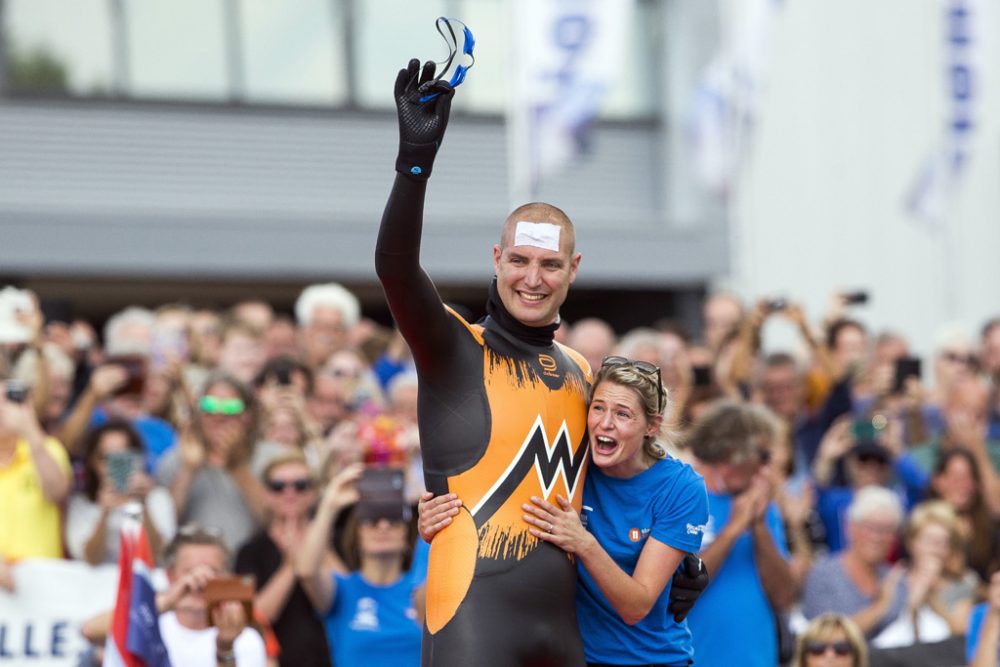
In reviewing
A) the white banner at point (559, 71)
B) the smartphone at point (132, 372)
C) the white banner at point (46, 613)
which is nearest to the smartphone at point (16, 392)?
the white banner at point (46, 613)

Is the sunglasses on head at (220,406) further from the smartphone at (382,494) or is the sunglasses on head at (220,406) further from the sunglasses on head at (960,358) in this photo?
the sunglasses on head at (960,358)

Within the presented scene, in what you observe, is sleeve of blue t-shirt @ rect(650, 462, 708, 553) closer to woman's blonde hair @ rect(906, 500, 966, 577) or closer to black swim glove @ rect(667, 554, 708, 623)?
black swim glove @ rect(667, 554, 708, 623)

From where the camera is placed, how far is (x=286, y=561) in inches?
297

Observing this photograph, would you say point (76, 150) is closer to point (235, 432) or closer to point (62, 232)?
point (62, 232)

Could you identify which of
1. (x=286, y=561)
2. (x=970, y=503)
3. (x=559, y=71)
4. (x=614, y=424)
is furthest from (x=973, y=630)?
(x=559, y=71)

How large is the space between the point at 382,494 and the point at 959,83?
36.5 ft

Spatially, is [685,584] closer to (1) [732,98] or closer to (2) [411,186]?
(2) [411,186]

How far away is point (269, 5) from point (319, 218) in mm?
2950

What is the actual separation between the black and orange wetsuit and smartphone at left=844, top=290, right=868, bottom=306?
6541 millimetres

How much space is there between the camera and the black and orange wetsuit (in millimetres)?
4523

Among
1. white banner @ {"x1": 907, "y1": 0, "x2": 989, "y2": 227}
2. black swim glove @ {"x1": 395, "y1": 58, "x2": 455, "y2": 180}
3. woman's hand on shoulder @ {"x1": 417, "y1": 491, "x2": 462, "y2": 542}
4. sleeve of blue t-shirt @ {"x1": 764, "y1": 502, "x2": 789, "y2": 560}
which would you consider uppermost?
white banner @ {"x1": 907, "y1": 0, "x2": 989, "y2": 227}

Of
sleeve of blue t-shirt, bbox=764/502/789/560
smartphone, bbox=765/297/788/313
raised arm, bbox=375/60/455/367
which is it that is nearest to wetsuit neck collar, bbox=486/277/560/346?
raised arm, bbox=375/60/455/367

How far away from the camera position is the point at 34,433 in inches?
304

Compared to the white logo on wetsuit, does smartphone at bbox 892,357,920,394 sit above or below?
above
